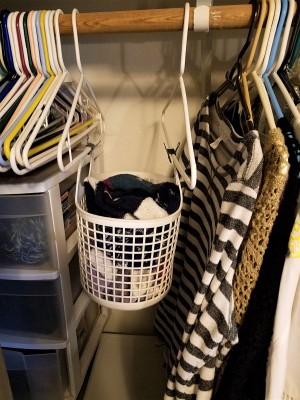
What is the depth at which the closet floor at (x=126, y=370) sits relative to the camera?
2.87 ft

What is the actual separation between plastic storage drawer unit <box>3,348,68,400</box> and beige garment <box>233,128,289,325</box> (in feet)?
1.65

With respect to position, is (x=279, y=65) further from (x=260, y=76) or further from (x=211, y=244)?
(x=211, y=244)

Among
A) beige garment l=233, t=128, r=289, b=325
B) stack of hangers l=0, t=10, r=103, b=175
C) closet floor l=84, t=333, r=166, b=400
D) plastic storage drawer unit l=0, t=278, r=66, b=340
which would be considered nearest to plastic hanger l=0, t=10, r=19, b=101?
stack of hangers l=0, t=10, r=103, b=175

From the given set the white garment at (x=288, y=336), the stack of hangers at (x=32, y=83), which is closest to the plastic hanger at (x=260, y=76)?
the white garment at (x=288, y=336)

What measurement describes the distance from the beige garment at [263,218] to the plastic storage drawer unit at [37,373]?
19.8 inches

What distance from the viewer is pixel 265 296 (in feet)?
1.50

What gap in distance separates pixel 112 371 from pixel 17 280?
0.52 m

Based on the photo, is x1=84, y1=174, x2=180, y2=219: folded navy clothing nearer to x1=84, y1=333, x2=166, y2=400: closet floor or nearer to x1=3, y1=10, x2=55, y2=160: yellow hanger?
x1=3, y1=10, x2=55, y2=160: yellow hanger

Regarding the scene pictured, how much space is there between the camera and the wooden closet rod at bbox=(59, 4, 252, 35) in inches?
19.2

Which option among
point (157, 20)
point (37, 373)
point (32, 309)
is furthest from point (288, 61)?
point (37, 373)

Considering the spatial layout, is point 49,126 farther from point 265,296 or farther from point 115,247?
point 265,296

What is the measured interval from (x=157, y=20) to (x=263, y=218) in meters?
0.39

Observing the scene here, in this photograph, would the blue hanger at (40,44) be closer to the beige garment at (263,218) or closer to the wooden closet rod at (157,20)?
the wooden closet rod at (157,20)

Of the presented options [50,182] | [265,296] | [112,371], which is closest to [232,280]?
[265,296]
